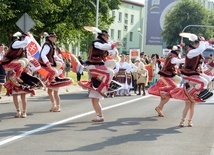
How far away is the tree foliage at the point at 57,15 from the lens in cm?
2562

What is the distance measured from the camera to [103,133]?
9.47 meters

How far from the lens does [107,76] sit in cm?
1079

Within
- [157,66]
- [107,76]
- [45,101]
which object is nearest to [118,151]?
[107,76]

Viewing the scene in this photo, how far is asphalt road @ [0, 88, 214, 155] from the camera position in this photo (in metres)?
7.93

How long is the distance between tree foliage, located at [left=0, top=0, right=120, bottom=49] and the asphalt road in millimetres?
12686

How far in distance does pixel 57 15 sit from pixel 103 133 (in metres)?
22.3

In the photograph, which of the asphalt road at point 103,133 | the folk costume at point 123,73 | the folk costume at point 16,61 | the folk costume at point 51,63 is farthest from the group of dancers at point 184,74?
the folk costume at point 123,73

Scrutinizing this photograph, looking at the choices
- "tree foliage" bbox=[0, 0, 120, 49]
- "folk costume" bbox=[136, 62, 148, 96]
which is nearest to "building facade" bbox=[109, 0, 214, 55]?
"tree foliage" bbox=[0, 0, 120, 49]

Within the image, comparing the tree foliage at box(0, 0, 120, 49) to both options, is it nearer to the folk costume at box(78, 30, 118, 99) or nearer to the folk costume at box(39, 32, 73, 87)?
the folk costume at box(39, 32, 73, 87)

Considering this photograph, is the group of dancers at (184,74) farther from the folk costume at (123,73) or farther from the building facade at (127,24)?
the building facade at (127,24)

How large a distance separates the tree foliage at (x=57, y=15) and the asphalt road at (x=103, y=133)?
12.7 m

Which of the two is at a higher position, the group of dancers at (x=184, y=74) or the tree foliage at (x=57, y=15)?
the tree foliage at (x=57, y=15)

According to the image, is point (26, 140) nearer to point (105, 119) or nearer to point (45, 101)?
point (105, 119)

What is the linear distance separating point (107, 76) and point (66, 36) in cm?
2420
